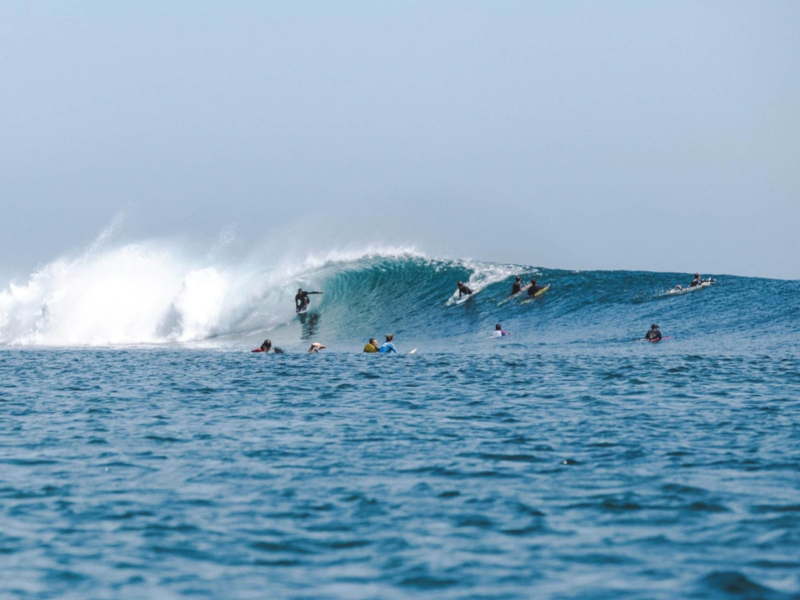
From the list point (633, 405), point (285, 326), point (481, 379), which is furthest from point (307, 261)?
point (633, 405)

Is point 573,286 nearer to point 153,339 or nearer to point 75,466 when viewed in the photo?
point 153,339

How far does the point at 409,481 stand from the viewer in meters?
9.45

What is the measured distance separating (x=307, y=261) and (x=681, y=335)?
77.2ft

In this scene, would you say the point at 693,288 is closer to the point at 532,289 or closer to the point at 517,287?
the point at 532,289

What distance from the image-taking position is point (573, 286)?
127 ft

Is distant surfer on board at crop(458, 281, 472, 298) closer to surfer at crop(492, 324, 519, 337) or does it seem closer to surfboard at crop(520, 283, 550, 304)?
surfboard at crop(520, 283, 550, 304)

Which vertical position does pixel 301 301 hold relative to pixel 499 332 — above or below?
above

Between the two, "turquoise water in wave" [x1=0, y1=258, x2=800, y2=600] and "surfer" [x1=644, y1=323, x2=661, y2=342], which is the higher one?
"surfer" [x1=644, y1=323, x2=661, y2=342]

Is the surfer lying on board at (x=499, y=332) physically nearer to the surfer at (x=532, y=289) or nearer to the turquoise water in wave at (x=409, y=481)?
the surfer at (x=532, y=289)

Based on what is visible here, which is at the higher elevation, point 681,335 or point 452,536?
point 681,335

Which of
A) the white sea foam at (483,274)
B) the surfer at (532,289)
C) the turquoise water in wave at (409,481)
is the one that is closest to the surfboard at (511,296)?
the surfer at (532,289)

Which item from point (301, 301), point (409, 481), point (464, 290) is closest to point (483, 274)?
point (464, 290)

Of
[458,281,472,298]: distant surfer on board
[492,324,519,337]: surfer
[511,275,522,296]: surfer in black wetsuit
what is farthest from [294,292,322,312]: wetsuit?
[492,324,519,337]: surfer

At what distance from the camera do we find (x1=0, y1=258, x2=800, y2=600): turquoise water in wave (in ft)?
21.8
